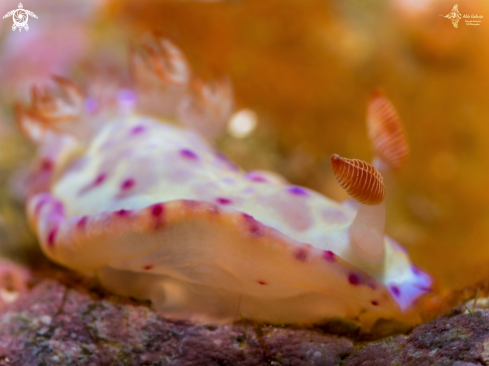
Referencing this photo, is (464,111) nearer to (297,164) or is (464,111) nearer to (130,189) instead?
(297,164)

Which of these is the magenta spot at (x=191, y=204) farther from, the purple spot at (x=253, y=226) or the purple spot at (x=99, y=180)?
the purple spot at (x=99, y=180)

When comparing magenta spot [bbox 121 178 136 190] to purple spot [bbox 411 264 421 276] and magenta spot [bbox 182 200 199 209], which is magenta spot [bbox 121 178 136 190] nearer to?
magenta spot [bbox 182 200 199 209]

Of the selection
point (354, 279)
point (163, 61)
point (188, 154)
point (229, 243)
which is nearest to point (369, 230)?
point (354, 279)

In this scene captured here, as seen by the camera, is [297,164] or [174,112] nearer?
[174,112]

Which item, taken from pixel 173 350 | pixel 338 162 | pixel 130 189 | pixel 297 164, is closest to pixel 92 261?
pixel 130 189

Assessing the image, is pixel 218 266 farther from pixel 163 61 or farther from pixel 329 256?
pixel 163 61

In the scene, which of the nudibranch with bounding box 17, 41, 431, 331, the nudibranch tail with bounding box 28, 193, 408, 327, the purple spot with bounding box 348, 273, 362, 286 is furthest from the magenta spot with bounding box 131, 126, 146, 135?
the purple spot with bounding box 348, 273, 362, 286

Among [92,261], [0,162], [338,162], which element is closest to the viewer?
[338,162]
